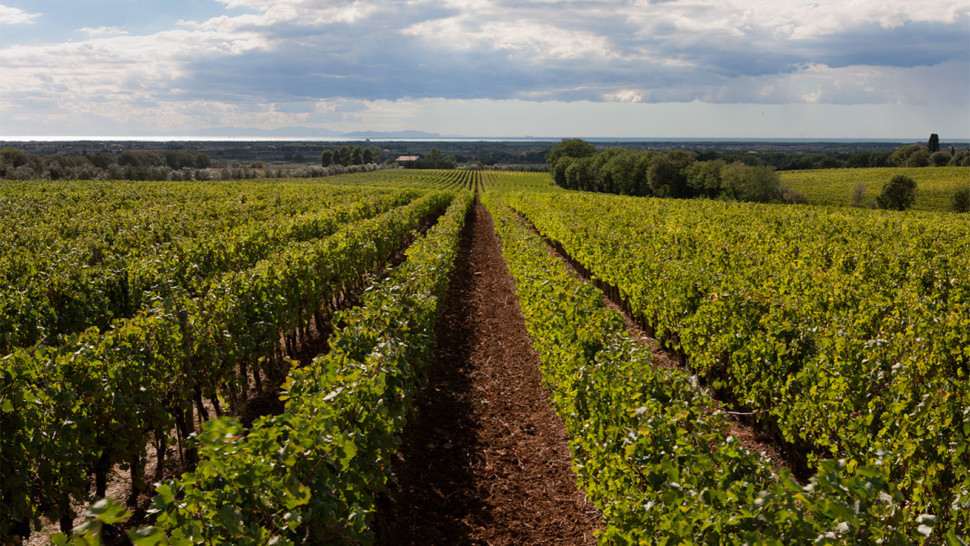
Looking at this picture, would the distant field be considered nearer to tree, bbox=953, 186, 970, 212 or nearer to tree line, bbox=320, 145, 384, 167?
tree, bbox=953, 186, 970, 212

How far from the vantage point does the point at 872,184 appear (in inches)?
2943

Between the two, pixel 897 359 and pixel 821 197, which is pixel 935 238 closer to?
pixel 897 359

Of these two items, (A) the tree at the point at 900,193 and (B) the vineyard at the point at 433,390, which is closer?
(B) the vineyard at the point at 433,390

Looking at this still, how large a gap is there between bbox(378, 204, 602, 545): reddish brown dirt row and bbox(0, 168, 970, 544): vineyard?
0.16m

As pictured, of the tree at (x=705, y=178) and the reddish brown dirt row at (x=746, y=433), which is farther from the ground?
the tree at (x=705, y=178)

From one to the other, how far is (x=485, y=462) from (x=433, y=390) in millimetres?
2558

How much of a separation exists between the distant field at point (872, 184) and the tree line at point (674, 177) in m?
7.13

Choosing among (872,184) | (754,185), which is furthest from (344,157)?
(872,184)

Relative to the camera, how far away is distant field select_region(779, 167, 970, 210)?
63.5 m

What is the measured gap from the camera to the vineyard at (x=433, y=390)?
11.4ft

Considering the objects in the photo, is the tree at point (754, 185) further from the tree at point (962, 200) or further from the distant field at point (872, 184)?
the tree at point (962, 200)

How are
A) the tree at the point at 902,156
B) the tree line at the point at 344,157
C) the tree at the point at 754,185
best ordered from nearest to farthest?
the tree at the point at 754,185, the tree at the point at 902,156, the tree line at the point at 344,157

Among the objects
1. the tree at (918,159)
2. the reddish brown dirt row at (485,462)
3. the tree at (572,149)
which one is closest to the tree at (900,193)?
the tree at (918,159)

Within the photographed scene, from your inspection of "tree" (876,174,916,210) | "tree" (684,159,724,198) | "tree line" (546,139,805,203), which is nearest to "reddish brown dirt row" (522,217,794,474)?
"tree line" (546,139,805,203)
